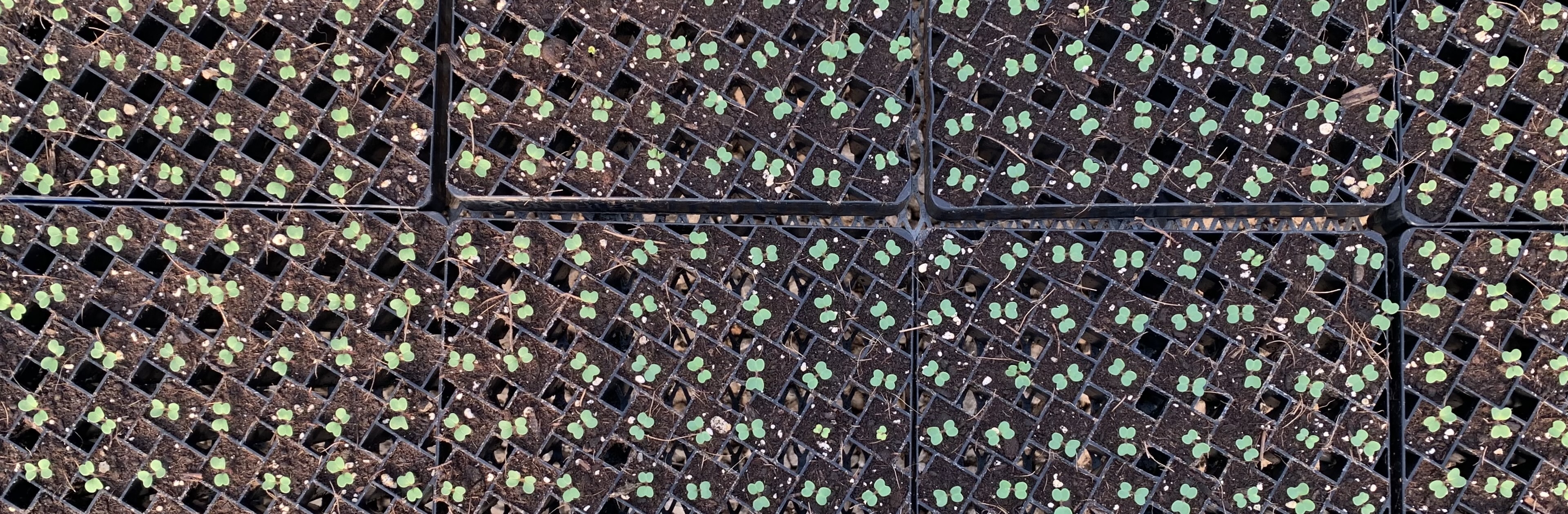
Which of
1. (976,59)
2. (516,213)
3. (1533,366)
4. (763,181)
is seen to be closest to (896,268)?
(763,181)

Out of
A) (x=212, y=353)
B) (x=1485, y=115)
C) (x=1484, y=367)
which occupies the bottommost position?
(x=212, y=353)

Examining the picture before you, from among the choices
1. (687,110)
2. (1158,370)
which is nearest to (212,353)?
(687,110)

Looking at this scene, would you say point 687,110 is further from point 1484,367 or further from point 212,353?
point 1484,367

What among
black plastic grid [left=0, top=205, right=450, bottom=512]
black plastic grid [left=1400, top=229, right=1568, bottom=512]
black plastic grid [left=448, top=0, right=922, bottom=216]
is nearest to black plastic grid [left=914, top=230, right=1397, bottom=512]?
black plastic grid [left=1400, top=229, right=1568, bottom=512]

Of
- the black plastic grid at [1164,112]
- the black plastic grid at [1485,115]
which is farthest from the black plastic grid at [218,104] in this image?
the black plastic grid at [1485,115]

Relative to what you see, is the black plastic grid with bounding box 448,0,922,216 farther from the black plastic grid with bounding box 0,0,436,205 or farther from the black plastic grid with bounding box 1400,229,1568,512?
the black plastic grid with bounding box 1400,229,1568,512

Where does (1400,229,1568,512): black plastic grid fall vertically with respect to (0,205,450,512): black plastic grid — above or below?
above
